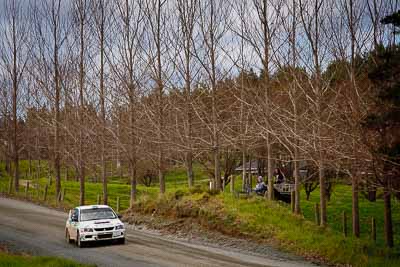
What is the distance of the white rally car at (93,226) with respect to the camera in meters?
19.3

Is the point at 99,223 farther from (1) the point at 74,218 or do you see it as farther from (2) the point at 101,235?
(1) the point at 74,218

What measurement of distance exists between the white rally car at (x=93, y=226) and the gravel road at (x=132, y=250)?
0.37 metres

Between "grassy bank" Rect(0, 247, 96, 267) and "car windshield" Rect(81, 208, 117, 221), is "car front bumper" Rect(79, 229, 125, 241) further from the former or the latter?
"grassy bank" Rect(0, 247, 96, 267)

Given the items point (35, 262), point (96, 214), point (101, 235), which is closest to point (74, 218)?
point (96, 214)

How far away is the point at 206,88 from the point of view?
1019 inches

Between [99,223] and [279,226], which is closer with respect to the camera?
[279,226]

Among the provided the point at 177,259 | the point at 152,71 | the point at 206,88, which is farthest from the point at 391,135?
the point at 152,71

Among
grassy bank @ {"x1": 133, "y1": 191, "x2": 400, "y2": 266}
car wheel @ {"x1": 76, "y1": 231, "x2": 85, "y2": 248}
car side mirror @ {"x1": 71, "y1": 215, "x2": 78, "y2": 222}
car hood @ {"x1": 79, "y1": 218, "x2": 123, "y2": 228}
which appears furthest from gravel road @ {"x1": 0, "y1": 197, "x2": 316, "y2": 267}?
grassy bank @ {"x1": 133, "y1": 191, "x2": 400, "y2": 266}

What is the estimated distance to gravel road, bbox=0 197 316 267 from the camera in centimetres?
1538

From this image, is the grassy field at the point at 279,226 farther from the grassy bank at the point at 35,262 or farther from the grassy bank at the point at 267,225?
the grassy bank at the point at 35,262

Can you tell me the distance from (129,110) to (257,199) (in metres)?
9.59

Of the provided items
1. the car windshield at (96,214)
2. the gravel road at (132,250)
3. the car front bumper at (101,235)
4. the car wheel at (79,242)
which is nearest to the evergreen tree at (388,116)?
the gravel road at (132,250)

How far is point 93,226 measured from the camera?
764 inches

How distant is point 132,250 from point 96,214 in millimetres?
3269
